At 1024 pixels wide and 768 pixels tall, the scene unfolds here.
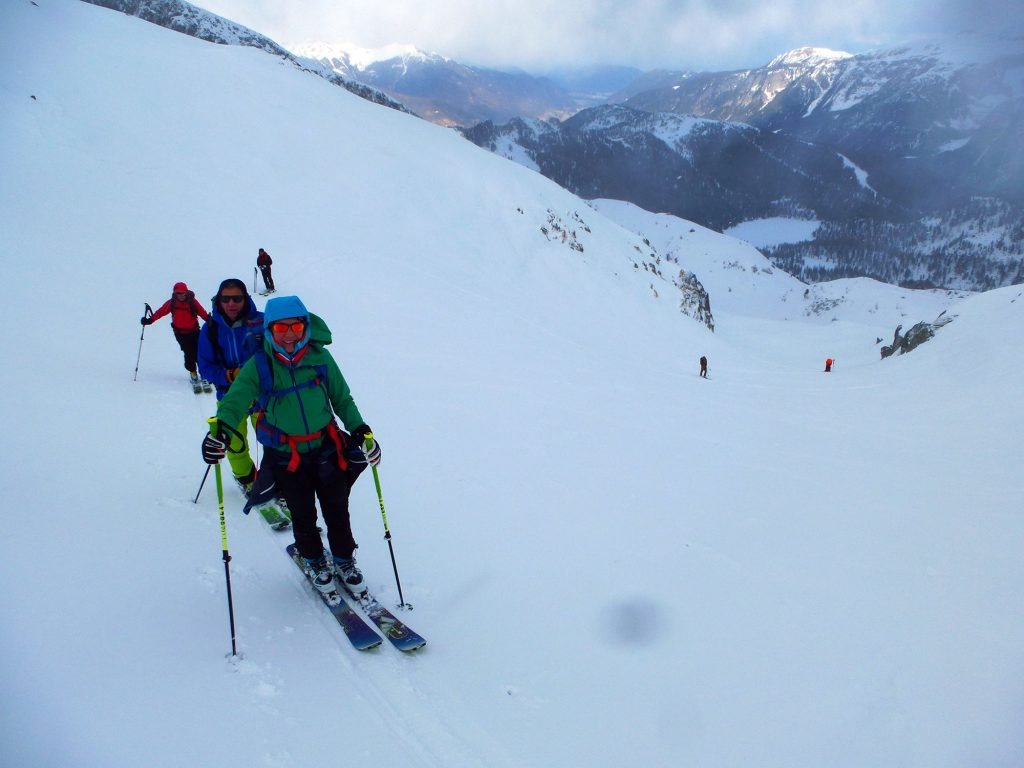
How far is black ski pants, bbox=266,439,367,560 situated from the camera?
157 inches

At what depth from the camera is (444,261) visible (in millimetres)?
24906

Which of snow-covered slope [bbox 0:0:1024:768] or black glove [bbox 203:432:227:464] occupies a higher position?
black glove [bbox 203:432:227:464]

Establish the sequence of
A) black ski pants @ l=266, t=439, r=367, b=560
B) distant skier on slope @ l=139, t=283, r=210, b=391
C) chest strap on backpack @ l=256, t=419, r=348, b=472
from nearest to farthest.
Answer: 1. chest strap on backpack @ l=256, t=419, r=348, b=472
2. black ski pants @ l=266, t=439, r=367, b=560
3. distant skier on slope @ l=139, t=283, r=210, b=391

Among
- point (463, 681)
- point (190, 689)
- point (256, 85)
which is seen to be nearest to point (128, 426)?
point (190, 689)

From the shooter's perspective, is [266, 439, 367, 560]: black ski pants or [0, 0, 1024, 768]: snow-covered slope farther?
[266, 439, 367, 560]: black ski pants

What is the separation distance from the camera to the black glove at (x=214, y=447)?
3684 millimetres

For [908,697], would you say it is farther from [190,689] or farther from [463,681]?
[190,689]

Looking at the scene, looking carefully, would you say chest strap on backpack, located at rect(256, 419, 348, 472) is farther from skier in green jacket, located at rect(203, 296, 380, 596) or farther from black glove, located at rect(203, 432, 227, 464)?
black glove, located at rect(203, 432, 227, 464)

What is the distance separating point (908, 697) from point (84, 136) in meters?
30.4

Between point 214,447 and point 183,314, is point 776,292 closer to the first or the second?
point 183,314

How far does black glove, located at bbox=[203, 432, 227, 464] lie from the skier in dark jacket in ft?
6.08

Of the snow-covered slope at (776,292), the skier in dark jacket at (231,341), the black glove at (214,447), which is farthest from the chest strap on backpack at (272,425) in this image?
the snow-covered slope at (776,292)

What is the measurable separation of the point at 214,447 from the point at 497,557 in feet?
10.5

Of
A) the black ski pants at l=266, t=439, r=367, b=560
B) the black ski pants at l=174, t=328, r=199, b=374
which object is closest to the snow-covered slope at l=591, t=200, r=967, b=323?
the black ski pants at l=174, t=328, r=199, b=374
